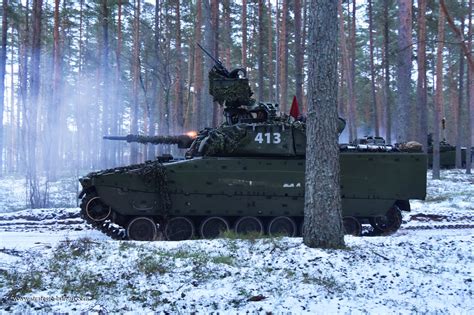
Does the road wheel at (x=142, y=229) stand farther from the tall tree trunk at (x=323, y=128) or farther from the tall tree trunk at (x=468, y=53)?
the tall tree trunk at (x=468, y=53)

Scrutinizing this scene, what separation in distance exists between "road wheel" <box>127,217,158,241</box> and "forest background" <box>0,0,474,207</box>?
19.8 ft

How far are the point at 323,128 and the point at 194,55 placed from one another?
80.9 feet

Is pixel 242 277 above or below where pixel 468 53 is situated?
below

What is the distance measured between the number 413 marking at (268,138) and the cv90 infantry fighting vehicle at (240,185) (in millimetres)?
21

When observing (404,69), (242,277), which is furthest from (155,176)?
(404,69)

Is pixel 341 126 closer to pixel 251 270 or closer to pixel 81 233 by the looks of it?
pixel 251 270

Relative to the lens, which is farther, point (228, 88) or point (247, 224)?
point (228, 88)

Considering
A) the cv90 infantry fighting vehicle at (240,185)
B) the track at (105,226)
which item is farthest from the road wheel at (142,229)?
the track at (105,226)

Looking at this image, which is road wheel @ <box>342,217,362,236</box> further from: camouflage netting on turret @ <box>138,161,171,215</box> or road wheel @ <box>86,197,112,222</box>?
road wheel @ <box>86,197,112,222</box>

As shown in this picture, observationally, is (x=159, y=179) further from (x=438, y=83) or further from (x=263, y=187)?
(x=438, y=83)

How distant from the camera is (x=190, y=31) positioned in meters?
29.7

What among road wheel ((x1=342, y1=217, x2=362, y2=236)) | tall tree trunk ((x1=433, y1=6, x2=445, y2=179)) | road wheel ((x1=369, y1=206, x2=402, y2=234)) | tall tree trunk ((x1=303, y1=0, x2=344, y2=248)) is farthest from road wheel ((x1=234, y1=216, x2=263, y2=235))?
tall tree trunk ((x1=433, y1=6, x2=445, y2=179))

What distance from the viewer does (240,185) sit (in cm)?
954

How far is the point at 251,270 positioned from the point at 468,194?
43.6ft
